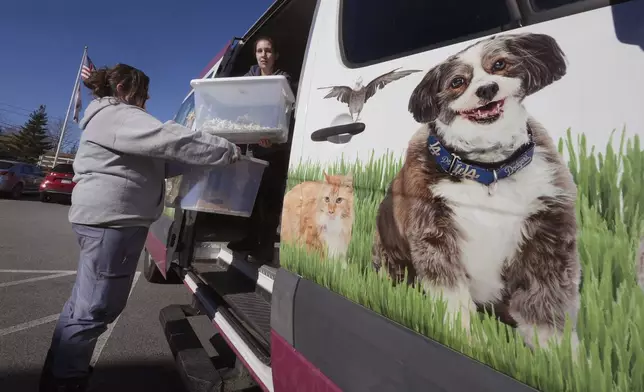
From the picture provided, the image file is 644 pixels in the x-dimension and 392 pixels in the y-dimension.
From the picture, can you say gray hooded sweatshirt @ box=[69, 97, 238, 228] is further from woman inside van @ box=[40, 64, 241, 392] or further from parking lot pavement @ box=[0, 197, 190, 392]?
parking lot pavement @ box=[0, 197, 190, 392]

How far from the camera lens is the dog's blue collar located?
88 cm

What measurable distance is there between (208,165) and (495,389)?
5.23ft

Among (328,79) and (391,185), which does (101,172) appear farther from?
(391,185)

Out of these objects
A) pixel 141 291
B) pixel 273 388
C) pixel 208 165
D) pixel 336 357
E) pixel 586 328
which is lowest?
pixel 141 291

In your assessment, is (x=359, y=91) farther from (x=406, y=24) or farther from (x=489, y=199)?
(x=489, y=199)

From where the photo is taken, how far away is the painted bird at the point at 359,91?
1237 millimetres

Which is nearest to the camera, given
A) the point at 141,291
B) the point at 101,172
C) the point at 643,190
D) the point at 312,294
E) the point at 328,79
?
the point at 643,190

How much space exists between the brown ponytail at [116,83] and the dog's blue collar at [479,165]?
5.88ft

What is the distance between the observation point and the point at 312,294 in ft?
4.53

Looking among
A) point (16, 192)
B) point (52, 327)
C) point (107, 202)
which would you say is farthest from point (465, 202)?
point (16, 192)

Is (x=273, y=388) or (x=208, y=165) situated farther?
(x=208, y=165)

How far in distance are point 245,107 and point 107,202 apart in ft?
3.02

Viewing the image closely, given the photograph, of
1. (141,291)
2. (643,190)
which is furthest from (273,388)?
(141,291)

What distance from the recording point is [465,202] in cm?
96
